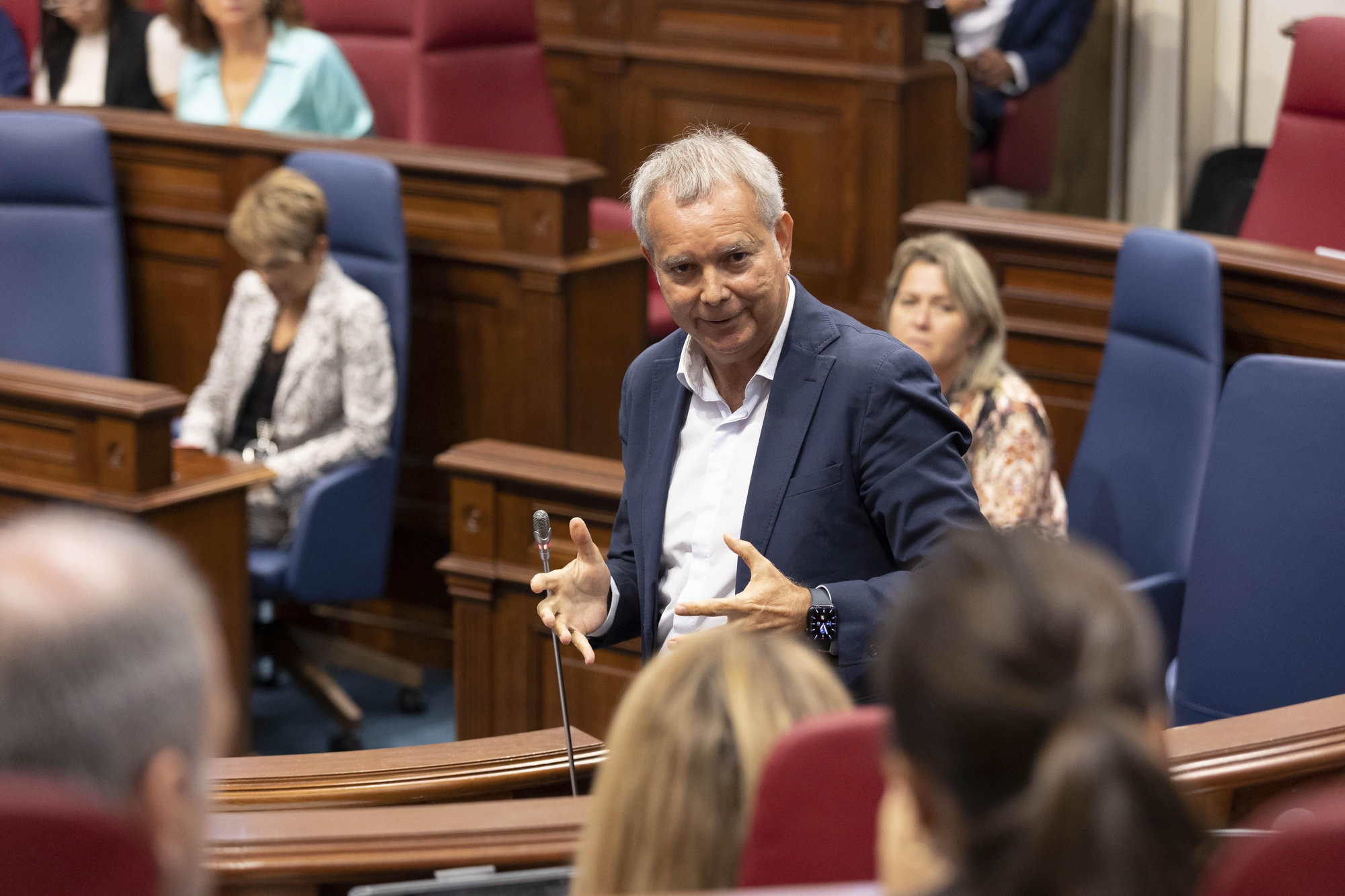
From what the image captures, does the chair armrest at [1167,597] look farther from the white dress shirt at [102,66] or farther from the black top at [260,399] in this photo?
the white dress shirt at [102,66]

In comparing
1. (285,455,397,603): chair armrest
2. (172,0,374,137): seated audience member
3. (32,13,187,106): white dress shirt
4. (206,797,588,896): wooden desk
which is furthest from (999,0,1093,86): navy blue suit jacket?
(206,797,588,896): wooden desk

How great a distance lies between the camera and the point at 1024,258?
3.16 m

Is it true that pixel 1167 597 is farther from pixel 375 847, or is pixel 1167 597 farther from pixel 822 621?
pixel 375 847

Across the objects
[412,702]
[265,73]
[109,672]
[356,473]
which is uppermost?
[265,73]

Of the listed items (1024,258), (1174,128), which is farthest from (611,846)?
(1174,128)

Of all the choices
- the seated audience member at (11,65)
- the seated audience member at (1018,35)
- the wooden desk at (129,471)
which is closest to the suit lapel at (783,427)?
the wooden desk at (129,471)

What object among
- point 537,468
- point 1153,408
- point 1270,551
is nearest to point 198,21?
point 537,468

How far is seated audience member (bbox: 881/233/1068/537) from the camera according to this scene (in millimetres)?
2645

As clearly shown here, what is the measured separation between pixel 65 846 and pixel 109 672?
90mm

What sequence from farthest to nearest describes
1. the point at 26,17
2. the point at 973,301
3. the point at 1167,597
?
the point at 26,17 < the point at 973,301 < the point at 1167,597

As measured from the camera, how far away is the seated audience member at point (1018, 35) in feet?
14.2

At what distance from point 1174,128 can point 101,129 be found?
10.2 feet

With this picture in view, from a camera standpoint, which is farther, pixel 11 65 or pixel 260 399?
pixel 11 65

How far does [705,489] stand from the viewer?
1.69 metres
